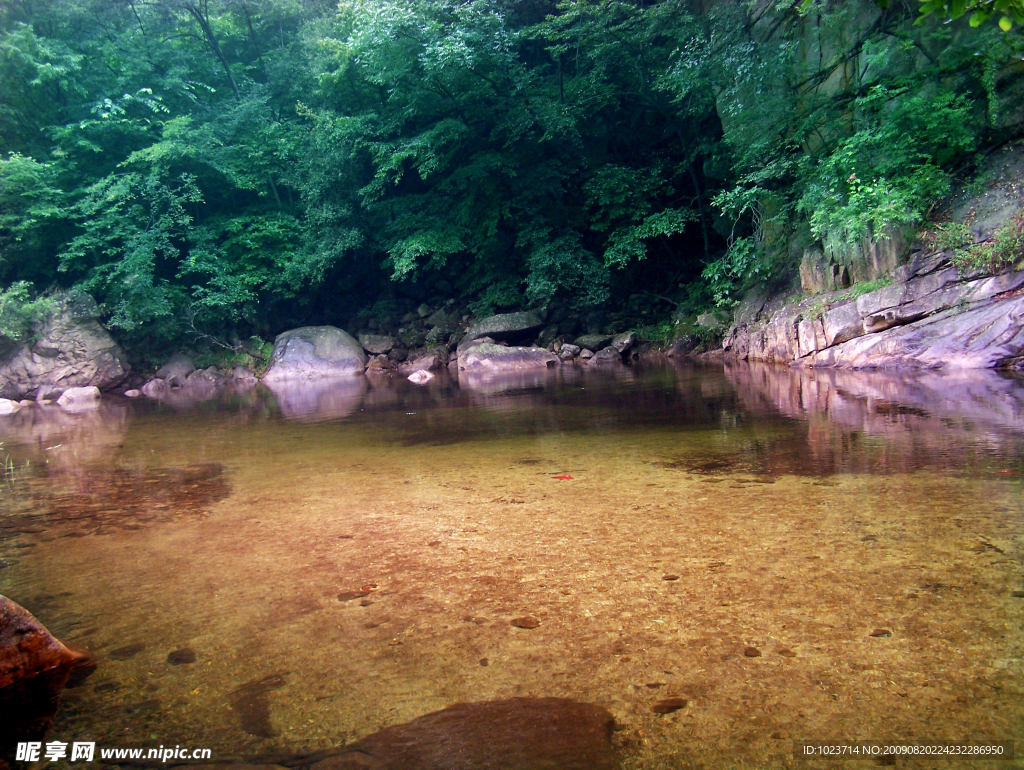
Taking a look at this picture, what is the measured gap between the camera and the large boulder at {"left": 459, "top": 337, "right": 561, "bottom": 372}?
15714mm

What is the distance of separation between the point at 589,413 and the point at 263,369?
15010mm

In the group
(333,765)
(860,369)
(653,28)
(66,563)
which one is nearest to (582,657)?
(333,765)

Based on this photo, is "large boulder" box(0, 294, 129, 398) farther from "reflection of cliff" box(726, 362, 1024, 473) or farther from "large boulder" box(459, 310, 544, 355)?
"reflection of cliff" box(726, 362, 1024, 473)

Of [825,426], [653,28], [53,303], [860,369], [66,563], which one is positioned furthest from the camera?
[53,303]

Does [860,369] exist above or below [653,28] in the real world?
below

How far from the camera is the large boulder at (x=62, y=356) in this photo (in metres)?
16.7

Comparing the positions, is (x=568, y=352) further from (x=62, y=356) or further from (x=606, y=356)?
(x=62, y=356)

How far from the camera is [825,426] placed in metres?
4.77

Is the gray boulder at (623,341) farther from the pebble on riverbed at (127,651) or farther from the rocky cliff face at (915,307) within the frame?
the pebble on riverbed at (127,651)

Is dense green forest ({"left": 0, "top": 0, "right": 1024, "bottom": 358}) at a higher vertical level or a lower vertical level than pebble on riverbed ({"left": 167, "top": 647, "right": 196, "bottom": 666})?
higher

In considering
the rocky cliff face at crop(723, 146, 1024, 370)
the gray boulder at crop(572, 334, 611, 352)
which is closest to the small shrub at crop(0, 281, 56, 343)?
the gray boulder at crop(572, 334, 611, 352)

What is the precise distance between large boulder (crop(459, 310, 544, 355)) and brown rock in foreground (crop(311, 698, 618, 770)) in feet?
51.4

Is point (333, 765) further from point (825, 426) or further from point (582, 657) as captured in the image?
point (825, 426)

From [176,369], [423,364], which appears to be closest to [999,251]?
[423,364]
